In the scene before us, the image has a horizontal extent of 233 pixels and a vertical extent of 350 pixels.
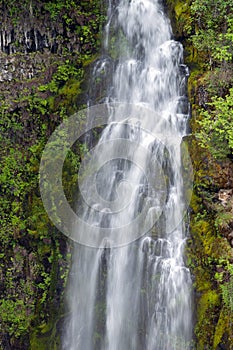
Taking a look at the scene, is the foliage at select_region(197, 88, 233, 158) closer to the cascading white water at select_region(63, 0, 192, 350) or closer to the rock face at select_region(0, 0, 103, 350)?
the cascading white water at select_region(63, 0, 192, 350)

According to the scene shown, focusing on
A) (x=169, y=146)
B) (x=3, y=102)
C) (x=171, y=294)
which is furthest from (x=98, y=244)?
(x=3, y=102)

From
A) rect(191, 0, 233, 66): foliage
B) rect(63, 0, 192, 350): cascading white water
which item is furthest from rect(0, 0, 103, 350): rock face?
rect(191, 0, 233, 66): foliage

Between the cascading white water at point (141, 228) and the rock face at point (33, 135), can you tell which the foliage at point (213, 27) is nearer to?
the cascading white water at point (141, 228)

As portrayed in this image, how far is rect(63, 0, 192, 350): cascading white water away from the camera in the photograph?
725cm

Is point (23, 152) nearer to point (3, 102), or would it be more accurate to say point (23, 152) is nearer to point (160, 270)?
point (3, 102)

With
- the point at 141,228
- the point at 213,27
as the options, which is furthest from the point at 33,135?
the point at 213,27

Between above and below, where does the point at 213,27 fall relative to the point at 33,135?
above

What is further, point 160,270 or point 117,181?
point 117,181

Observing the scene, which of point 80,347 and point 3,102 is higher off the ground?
point 3,102

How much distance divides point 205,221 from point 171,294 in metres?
1.38

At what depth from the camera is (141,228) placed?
777 centimetres

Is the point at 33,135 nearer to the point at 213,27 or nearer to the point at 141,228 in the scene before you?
the point at 141,228

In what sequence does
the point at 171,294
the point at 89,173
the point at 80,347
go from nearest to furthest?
the point at 171,294 → the point at 80,347 → the point at 89,173

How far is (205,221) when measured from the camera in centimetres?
728
